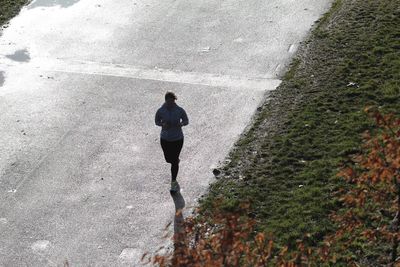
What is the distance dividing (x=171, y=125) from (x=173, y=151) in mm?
445

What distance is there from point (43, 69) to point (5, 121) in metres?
2.25

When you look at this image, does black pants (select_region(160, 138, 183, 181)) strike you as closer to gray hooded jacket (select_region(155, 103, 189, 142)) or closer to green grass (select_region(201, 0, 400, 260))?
gray hooded jacket (select_region(155, 103, 189, 142))

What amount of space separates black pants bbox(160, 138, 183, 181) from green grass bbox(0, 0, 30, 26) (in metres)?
8.37

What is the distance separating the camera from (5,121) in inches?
587

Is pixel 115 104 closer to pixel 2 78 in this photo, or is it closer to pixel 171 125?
pixel 2 78

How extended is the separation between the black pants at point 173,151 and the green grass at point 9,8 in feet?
27.5

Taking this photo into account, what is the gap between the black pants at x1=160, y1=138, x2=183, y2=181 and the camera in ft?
39.8

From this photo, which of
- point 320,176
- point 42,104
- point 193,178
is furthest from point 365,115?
point 42,104

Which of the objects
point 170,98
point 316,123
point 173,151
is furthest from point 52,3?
point 170,98

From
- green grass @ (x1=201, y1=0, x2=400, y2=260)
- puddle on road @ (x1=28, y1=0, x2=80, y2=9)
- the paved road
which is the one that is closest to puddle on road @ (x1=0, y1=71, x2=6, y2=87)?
the paved road

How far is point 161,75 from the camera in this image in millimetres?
16344

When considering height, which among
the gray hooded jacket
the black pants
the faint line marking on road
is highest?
the gray hooded jacket

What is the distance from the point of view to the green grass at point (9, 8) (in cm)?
1925

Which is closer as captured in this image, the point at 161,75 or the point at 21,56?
the point at 161,75
